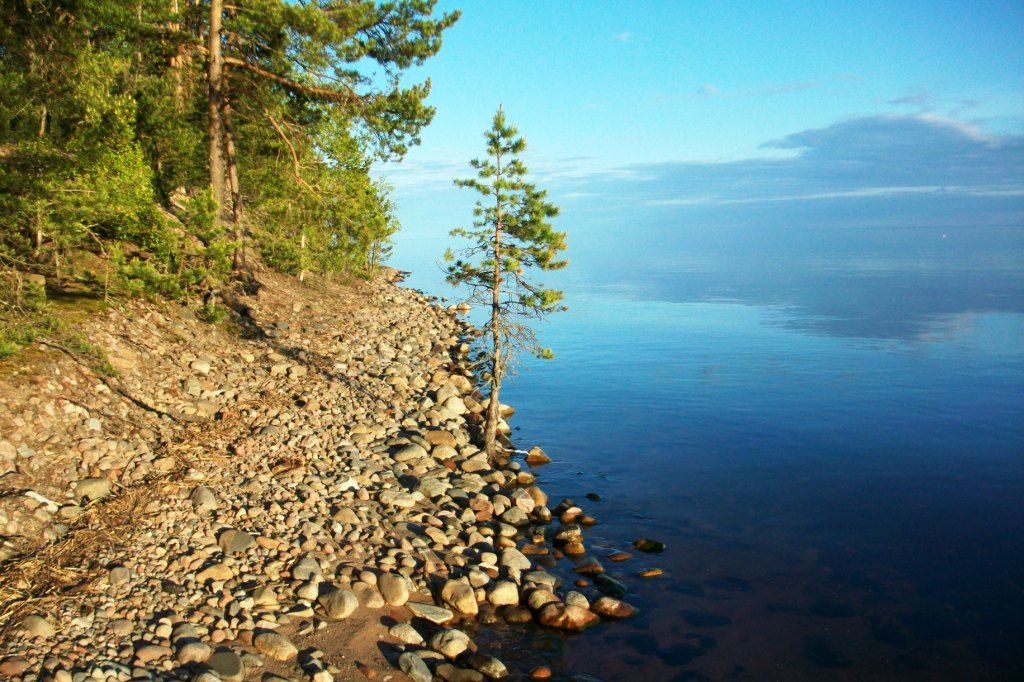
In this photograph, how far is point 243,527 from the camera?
11.0 meters

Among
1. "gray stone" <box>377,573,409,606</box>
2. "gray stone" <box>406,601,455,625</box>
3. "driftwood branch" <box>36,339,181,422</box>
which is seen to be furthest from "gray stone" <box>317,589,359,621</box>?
"driftwood branch" <box>36,339,181,422</box>

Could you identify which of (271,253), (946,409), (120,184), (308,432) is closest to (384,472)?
(308,432)

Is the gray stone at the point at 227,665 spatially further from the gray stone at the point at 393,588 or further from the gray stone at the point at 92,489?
the gray stone at the point at 92,489

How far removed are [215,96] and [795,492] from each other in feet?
70.9

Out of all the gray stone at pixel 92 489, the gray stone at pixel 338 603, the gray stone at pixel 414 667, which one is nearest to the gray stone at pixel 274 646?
the gray stone at pixel 338 603

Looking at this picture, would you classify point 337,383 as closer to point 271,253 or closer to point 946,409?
point 271,253

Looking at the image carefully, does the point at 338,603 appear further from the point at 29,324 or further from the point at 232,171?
the point at 232,171

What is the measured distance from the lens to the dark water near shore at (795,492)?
11109mm

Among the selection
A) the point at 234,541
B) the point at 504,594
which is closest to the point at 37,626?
the point at 234,541

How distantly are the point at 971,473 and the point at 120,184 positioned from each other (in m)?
25.5

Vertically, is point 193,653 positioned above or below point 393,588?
above

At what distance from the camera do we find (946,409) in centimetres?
2745

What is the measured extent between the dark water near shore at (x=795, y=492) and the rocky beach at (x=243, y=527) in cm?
154

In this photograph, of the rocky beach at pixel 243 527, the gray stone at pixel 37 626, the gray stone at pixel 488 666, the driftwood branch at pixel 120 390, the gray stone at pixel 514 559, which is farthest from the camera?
the driftwood branch at pixel 120 390
